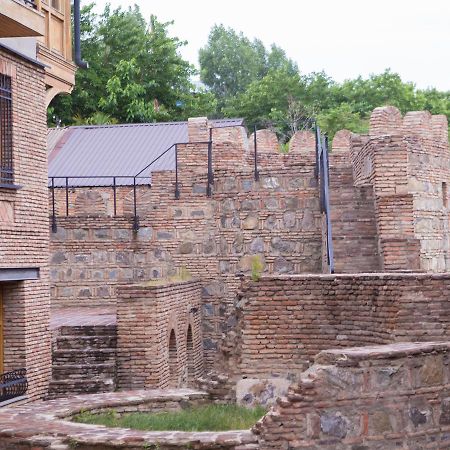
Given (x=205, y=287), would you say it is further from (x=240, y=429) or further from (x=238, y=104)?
(x=238, y=104)

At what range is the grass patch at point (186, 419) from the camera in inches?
429

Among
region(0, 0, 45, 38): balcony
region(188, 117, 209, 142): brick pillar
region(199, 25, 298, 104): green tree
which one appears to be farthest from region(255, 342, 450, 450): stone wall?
region(199, 25, 298, 104): green tree

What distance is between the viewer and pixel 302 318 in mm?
12898

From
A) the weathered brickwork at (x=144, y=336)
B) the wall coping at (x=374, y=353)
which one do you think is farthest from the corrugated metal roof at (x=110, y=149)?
the wall coping at (x=374, y=353)

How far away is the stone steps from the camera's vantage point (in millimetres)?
15453

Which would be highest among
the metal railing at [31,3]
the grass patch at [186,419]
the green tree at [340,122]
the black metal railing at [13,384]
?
the green tree at [340,122]

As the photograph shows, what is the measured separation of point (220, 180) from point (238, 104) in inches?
1342

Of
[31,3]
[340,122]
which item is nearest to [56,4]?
[31,3]

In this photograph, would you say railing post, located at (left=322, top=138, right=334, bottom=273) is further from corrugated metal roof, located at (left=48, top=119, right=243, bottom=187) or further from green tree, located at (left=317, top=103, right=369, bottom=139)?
green tree, located at (left=317, top=103, right=369, bottom=139)

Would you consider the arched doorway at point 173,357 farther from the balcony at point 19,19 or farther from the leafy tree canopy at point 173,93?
the leafy tree canopy at point 173,93

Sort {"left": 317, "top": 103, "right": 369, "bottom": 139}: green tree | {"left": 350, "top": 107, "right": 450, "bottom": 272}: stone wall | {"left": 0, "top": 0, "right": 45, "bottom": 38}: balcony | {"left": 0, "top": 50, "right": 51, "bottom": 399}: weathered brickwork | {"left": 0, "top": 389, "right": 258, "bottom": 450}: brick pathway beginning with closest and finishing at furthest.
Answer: {"left": 0, "top": 389, "right": 258, "bottom": 450}: brick pathway
{"left": 0, "top": 0, "right": 45, "bottom": 38}: balcony
{"left": 0, "top": 50, "right": 51, "bottom": 399}: weathered brickwork
{"left": 350, "top": 107, "right": 450, "bottom": 272}: stone wall
{"left": 317, "top": 103, "right": 369, "bottom": 139}: green tree

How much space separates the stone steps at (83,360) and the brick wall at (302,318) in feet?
9.57

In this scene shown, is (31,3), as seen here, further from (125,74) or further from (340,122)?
(340,122)

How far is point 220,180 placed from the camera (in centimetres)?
2027
